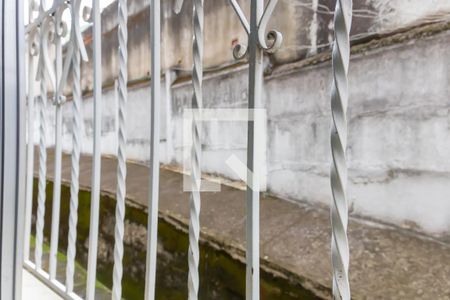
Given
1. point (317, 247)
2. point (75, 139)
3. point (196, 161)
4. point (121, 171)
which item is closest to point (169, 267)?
point (317, 247)

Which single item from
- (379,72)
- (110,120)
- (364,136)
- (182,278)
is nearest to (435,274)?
(364,136)

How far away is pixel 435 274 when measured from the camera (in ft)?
3.86

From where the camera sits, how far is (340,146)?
0.40 meters

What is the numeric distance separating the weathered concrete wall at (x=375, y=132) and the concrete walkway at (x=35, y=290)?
4.14 ft

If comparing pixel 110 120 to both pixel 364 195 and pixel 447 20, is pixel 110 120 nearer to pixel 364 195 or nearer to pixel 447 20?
pixel 364 195

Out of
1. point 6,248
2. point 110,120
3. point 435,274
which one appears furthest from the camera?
point 110,120

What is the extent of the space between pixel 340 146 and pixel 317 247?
1.15 metres

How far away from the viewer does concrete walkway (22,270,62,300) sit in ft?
3.37

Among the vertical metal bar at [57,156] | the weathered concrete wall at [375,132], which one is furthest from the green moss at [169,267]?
the vertical metal bar at [57,156]

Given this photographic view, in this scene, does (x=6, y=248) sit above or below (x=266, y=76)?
below

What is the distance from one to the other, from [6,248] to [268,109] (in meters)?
1.52

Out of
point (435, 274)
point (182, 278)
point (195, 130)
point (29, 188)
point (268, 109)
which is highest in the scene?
point (268, 109)

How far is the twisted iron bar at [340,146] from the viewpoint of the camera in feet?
1.31

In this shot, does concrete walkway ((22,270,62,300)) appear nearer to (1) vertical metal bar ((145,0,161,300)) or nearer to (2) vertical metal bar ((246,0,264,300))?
(1) vertical metal bar ((145,0,161,300))
